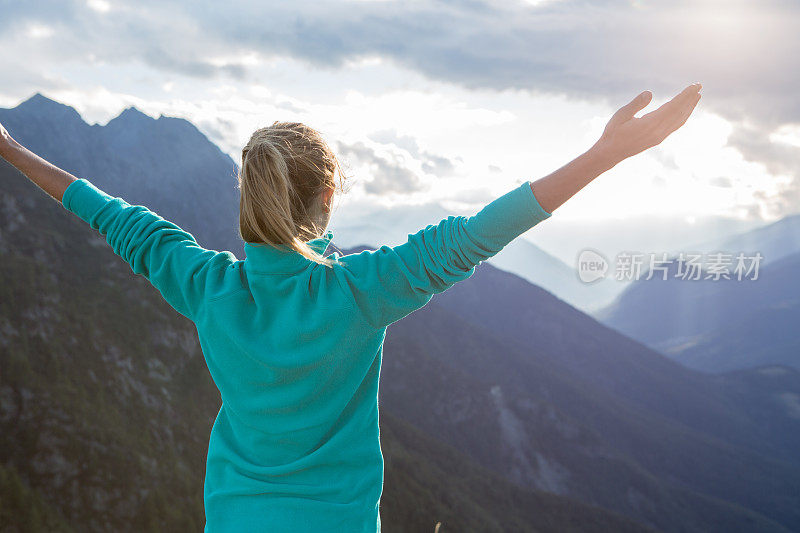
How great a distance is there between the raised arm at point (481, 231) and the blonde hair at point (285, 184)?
9.2 inches

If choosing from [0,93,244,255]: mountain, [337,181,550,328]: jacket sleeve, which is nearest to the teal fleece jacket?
[337,181,550,328]: jacket sleeve

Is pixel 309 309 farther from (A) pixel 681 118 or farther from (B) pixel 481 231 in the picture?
(A) pixel 681 118

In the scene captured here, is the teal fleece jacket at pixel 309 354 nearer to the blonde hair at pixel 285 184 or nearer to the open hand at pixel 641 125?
the blonde hair at pixel 285 184

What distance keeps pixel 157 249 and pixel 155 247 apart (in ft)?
0.06

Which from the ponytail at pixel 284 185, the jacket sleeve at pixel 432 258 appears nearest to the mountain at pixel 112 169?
the ponytail at pixel 284 185

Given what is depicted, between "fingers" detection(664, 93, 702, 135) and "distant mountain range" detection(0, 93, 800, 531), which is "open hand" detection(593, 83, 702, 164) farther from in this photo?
"distant mountain range" detection(0, 93, 800, 531)

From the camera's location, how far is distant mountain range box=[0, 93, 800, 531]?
40.1 metres

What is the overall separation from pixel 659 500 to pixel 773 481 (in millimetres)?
54364

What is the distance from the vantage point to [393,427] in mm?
85688

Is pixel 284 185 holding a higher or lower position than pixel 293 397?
higher

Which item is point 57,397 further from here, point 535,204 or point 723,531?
point 723,531

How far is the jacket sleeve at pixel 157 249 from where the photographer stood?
8.59ft

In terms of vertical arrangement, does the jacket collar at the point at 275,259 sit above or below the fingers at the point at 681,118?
below

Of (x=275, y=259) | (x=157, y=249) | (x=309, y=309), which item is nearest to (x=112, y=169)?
(x=157, y=249)
